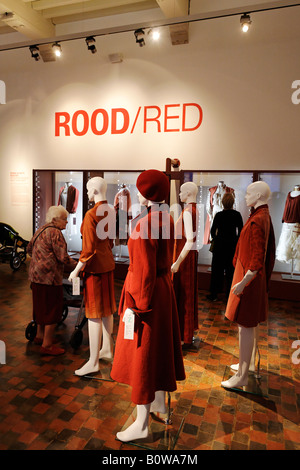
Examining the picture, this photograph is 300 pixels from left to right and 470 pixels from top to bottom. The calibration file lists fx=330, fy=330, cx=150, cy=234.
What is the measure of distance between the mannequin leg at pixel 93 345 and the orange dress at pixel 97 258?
90 millimetres

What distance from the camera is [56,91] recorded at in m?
7.52

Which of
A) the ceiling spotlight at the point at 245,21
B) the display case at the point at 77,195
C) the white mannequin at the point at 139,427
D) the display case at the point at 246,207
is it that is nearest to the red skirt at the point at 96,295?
the white mannequin at the point at 139,427

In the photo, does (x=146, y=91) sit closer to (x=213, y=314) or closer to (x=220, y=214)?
(x=220, y=214)

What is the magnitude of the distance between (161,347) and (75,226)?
5921 mm

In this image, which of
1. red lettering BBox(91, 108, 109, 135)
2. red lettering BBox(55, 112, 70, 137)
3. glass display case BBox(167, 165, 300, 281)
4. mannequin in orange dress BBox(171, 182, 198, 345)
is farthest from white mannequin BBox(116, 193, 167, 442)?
red lettering BBox(55, 112, 70, 137)

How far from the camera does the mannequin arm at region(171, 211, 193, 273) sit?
10.8ft

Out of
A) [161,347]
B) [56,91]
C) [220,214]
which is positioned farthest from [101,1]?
[161,347]

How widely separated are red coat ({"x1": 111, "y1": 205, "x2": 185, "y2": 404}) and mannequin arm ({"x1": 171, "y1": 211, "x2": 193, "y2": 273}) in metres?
1.09

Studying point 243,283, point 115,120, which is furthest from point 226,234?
point 115,120

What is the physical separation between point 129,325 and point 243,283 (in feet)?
3.58

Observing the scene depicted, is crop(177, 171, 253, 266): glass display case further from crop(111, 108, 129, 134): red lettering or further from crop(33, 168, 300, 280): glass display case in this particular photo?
crop(111, 108, 129, 134): red lettering

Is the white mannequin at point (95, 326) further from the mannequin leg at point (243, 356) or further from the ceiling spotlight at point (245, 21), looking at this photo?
the ceiling spotlight at point (245, 21)

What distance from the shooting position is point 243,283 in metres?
2.63

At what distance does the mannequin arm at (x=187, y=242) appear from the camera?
330 cm
